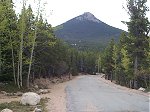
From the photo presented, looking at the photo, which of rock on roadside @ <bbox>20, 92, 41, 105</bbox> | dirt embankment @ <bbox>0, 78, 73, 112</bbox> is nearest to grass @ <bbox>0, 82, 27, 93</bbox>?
dirt embankment @ <bbox>0, 78, 73, 112</bbox>

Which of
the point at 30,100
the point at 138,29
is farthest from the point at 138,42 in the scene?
the point at 30,100

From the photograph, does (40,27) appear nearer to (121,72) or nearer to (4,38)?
(4,38)

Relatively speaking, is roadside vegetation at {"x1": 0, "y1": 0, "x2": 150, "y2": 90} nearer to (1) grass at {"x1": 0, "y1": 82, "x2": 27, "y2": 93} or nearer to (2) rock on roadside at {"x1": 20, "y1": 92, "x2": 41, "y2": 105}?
(1) grass at {"x1": 0, "y1": 82, "x2": 27, "y2": 93}

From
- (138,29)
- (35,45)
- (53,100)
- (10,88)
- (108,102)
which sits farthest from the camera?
(138,29)

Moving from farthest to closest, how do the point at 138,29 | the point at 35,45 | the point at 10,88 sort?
the point at 138,29 < the point at 35,45 < the point at 10,88

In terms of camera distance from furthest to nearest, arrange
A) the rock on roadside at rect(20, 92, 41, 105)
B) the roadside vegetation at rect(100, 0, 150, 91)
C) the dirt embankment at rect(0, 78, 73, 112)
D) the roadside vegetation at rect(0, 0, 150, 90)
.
A: the roadside vegetation at rect(100, 0, 150, 91), the roadside vegetation at rect(0, 0, 150, 90), the rock on roadside at rect(20, 92, 41, 105), the dirt embankment at rect(0, 78, 73, 112)

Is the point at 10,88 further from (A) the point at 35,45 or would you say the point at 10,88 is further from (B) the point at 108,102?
(B) the point at 108,102

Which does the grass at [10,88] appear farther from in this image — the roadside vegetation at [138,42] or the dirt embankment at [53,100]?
the roadside vegetation at [138,42]

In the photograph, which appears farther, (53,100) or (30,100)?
(53,100)

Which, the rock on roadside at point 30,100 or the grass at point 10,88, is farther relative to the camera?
the grass at point 10,88

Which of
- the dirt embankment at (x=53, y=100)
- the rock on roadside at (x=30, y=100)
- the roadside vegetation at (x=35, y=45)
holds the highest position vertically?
the roadside vegetation at (x=35, y=45)

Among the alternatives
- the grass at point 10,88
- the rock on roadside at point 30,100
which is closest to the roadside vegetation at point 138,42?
the grass at point 10,88

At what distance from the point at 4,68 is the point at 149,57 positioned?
23620 millimetres

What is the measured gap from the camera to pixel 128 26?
5175 centimetres
